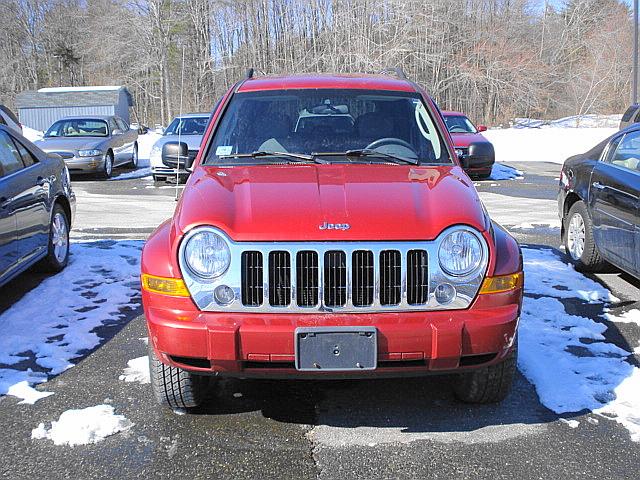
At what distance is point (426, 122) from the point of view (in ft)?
14.0

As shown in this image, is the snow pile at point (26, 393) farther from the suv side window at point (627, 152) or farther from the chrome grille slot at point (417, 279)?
the suv side window at point (627, 152)

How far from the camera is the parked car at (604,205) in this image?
5148mm

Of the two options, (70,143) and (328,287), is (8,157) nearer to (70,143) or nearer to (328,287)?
(328,287)

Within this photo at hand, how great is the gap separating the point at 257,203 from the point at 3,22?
69.3 meters

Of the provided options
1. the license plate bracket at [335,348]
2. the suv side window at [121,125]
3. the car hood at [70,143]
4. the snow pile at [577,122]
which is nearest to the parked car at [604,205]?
the license plate bracket at [335,348]

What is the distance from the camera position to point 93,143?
1534 cm

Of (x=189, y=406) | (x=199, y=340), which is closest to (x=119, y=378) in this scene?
(x=189, y=406)

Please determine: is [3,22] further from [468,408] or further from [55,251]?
[468,408]

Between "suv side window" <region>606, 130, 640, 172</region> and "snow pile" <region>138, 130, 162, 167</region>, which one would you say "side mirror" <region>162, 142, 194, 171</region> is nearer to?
"suv side window" <region>606, 130, 640, 172</region>

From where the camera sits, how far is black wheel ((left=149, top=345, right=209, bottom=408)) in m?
3.23

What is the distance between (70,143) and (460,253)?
46.4 feet

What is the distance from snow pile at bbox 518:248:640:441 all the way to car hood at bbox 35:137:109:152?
12.1 m

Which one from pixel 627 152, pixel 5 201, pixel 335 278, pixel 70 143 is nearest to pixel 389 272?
pixel 335 278

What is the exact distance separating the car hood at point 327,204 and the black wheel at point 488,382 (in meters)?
0.73
